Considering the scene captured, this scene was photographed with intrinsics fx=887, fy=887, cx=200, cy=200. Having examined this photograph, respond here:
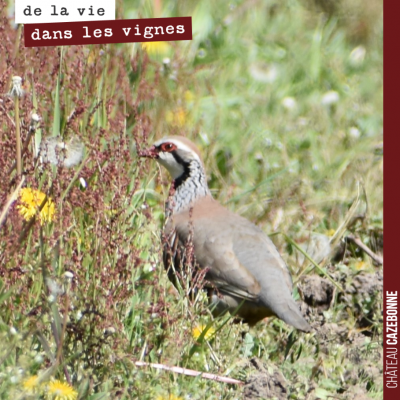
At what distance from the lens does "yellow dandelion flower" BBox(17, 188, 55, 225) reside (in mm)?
3570

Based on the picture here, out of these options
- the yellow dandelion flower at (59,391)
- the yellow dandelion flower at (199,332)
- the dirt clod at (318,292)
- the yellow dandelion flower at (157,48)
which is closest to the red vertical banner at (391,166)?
the dirt clod at (318,292)

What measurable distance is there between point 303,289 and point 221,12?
3336mm

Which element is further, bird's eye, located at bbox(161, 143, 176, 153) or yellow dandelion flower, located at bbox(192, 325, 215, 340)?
bird's eye, located at bbox(161, 143, 176, 153)

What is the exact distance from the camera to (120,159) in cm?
371

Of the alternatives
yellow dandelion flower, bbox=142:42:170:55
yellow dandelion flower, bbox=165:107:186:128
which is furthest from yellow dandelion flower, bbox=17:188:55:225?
yellow dandelion flower, bbox=142:42:170:55

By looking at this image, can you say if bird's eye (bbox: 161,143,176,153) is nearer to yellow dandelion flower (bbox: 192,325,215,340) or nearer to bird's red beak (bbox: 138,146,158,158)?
bird's red beak (bbox: 138,146,158,158)

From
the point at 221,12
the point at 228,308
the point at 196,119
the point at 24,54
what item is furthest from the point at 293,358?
the point at 221,12

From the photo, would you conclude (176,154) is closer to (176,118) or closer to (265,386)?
(176,118)

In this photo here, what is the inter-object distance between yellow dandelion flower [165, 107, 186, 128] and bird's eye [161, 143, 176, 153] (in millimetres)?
651

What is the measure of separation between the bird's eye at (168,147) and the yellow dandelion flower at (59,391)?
2334 millimetres

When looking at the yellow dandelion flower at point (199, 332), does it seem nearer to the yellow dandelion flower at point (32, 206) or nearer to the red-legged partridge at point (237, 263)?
the red-legged partridge at point (237, 263)

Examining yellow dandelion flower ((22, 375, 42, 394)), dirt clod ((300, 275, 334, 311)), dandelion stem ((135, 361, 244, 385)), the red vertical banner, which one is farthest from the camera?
dirt clod ((300, 275, 334, 311))

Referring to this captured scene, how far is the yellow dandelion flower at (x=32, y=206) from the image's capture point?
11.7 ft

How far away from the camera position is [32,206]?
3.64 meters
